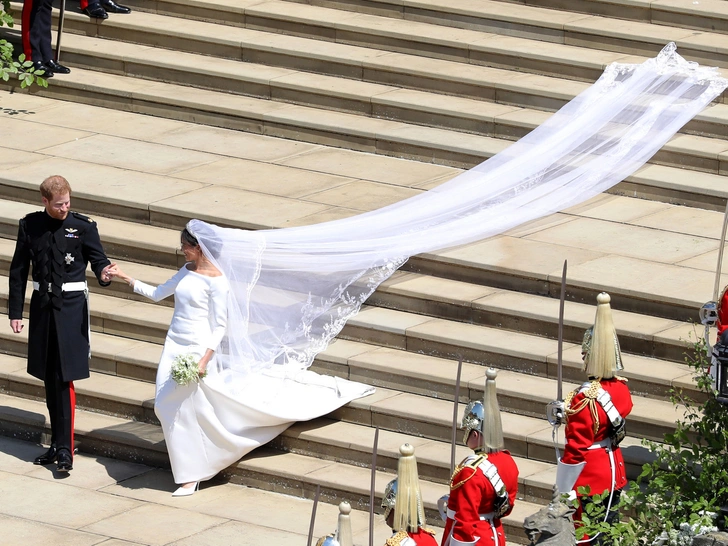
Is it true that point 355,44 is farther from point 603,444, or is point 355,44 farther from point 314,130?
point 603,444

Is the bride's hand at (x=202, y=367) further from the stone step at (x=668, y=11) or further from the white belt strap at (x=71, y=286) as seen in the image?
the stone step at (x=668, y=11)

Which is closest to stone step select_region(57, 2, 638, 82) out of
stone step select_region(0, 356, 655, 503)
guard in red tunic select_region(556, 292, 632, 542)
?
stone step select_region(0, 356, 655, 503)

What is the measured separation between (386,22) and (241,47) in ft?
4.68

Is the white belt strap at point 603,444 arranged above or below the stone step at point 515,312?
below

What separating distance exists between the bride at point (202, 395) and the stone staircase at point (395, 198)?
0.90 ft

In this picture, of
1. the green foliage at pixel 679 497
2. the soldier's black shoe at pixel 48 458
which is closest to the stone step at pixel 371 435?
the soldier's black shoe at pixel 48 458

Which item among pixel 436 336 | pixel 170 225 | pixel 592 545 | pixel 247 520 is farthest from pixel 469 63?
pixel 592 545

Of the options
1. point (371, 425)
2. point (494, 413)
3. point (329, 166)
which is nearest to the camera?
point (494, 413)

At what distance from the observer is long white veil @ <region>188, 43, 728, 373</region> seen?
9609 millimetres

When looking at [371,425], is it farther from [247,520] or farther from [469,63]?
[469,63]

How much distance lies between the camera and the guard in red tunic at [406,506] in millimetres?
6090

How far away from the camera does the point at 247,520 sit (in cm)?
891

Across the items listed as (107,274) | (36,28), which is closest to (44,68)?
(36,28)

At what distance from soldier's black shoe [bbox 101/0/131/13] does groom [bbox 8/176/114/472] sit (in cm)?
643
